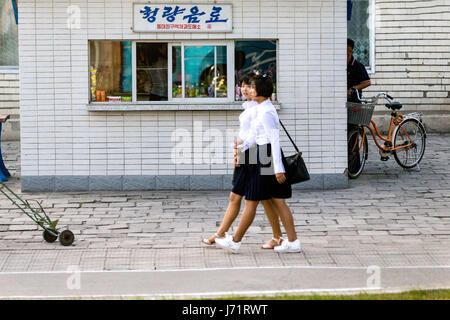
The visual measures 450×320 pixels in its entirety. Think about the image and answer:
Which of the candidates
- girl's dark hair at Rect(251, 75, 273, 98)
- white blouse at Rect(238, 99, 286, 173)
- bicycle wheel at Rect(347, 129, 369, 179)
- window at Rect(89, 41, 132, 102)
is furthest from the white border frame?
white blouse at Rect(238, 99, 286, 173)

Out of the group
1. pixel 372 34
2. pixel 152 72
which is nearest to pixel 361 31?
pixel 372 34

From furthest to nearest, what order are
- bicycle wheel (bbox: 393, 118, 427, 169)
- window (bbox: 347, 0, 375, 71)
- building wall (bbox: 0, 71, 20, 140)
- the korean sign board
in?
window (bbox: 347, 0, 375, 71) → building wall (bbox: 0, 71, 20, 140) → bicycle wheel (bbox: 393, 118, 427, 169) → the korean sign board

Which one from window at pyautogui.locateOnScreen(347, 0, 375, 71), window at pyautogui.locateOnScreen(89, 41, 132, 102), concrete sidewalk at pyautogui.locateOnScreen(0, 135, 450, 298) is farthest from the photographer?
window at pyautogui.locateOnScreen(347, 0, 375, 71)

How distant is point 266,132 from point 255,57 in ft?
14.3

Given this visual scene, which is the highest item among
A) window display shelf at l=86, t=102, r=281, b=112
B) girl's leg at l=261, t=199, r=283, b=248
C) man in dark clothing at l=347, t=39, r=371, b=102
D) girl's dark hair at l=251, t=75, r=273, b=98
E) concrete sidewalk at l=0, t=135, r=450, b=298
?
man in dark clothing at l=347, t=39, r=371, b=102

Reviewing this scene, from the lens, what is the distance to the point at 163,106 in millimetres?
12336

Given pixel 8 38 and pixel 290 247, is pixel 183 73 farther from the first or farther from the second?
pixel 8 38

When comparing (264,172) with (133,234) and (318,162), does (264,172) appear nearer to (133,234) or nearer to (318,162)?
(133,234)

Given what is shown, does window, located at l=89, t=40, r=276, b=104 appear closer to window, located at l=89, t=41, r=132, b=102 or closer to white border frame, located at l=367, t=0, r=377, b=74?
window, located at l=89, t=41, r=132, b=102

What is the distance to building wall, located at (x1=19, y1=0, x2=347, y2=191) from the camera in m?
12.2

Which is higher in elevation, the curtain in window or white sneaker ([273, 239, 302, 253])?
the curtain in window

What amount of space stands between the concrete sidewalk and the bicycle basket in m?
0.93

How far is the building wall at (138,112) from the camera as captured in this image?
12250mm
